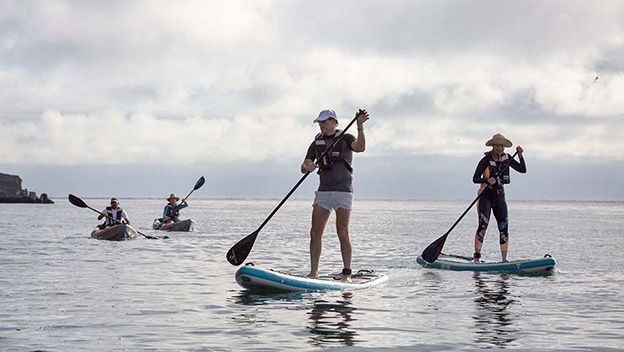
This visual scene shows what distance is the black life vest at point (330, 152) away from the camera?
10992 millimetres

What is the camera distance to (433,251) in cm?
1521

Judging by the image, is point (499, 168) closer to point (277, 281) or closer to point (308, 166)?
point (308, 166)

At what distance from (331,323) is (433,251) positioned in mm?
6866

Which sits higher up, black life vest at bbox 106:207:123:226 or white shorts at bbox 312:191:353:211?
white shorts at bbox 312:191:353:211

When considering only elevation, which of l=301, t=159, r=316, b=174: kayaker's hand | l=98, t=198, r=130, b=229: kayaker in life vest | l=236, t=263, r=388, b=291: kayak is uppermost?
l=301, t=159, r=316, b=174: kayaker's hand

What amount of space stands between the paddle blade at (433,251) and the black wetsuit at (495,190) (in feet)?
2.88

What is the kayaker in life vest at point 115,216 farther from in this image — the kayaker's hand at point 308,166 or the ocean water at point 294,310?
the kayaker's hand at point 308,166

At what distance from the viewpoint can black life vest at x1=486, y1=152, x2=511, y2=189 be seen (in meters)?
14.4

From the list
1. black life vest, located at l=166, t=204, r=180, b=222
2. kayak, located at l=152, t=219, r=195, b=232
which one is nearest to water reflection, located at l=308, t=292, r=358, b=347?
kayak, located at l=152, t=219, r=195, b=232

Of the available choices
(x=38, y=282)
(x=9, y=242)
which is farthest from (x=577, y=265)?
(x=9, y=242)

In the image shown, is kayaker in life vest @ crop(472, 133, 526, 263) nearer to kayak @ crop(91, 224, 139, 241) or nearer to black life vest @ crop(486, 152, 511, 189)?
black life vest @ crop(486, 152, 511, 189)

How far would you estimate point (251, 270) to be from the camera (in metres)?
10.8

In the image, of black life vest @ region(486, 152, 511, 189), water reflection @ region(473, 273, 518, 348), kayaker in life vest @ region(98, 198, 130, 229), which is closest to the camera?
water reflection @ region(473, 273, 518, 348)

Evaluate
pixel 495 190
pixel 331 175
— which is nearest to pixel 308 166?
pixel 331 175
